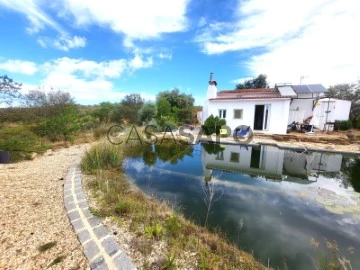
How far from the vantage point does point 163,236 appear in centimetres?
235

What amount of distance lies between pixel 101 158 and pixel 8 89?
4.03 meters

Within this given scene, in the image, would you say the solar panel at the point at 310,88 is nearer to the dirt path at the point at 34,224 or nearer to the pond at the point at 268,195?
the pond at the point at 268,195

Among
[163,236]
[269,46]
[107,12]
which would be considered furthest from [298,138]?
[107,12]

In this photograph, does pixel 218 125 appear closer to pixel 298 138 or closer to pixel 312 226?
pixel 298 138

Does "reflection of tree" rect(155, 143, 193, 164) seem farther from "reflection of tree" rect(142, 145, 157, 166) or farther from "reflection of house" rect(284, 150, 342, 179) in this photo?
"reflection of house" rect(284, 150, 342, 179)

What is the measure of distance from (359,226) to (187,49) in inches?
513

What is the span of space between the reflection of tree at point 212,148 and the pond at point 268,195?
50 centimetres

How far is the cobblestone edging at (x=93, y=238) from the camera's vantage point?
5.91ft

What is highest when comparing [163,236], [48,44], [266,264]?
[48,44]

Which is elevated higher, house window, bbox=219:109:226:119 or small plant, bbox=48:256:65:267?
house window, bbox=219:109:226:119

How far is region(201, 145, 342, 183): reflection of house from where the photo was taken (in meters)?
5.95

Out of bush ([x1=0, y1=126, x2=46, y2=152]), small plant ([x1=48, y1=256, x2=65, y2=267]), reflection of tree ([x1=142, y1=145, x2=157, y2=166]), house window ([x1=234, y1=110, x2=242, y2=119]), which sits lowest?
reflection of tree ([x1=142, y1=145, x2=157, y2=166])

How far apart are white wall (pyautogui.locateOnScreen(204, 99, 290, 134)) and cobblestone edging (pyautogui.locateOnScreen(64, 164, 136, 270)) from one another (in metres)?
11.7

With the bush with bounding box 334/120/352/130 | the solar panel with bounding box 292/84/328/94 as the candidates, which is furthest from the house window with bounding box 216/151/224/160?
the bush with bounding box 334/120/352/130
